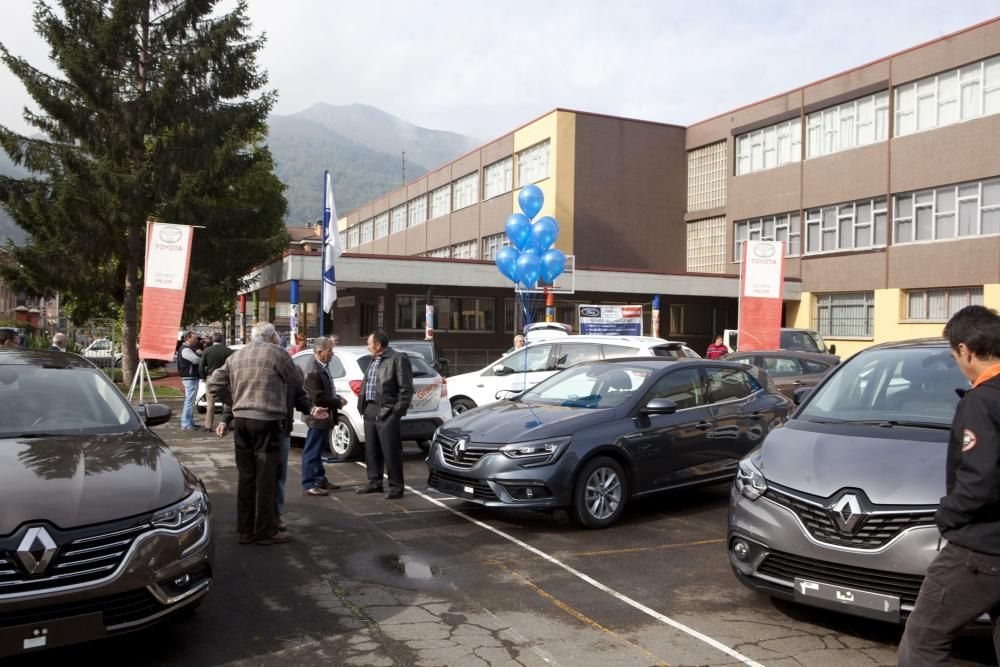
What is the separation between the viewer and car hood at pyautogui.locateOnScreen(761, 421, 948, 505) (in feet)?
14.2

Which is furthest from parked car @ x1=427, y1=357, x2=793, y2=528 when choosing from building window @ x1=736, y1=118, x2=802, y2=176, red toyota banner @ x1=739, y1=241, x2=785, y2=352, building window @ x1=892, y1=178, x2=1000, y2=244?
building window @ x1=736, y1=118, x2=802, y2=176

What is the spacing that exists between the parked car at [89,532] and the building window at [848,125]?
99.2ft

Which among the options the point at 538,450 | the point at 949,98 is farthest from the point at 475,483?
the point at 949,98

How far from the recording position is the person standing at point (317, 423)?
27.9ft

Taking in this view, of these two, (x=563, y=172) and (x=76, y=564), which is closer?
(x=76, y=564)

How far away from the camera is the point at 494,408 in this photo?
27.1ft

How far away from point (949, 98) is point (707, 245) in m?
13.0

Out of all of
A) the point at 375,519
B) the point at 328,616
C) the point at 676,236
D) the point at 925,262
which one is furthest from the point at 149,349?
the point at 676,236

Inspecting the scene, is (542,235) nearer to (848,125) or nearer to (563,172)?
(848,125)

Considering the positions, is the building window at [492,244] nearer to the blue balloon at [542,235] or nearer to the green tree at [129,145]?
the green tree at [129,145]

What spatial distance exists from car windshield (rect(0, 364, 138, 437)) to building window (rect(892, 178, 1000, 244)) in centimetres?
2778

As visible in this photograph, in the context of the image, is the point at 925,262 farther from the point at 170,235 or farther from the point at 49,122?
the point at 49,122

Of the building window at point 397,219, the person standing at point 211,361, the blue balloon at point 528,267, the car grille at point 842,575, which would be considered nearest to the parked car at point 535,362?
the person standing at point 211,361

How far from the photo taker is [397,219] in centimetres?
5934
